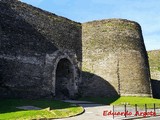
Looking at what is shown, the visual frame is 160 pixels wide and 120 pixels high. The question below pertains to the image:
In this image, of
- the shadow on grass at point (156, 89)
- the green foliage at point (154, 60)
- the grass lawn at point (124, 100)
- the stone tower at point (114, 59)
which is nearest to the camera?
the grass lawn at point (124, 100)

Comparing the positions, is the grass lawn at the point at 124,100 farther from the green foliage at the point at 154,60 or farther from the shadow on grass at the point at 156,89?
the green foliage at the point at 154,60

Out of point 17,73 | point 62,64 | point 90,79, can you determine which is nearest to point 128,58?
point 90,79

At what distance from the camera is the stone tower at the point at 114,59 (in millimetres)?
28109

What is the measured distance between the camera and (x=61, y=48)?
1078 inches

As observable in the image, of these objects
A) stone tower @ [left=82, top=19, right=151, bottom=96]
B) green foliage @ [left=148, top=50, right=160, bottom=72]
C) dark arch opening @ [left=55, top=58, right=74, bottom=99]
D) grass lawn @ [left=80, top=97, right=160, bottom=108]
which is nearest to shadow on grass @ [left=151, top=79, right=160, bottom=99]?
green foliage @ [left=148, top=50, right=160, bottom=72]

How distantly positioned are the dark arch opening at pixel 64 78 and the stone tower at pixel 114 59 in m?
1.65

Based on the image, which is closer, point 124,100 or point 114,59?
point 124,100

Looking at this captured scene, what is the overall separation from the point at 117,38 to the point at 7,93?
1260 cm

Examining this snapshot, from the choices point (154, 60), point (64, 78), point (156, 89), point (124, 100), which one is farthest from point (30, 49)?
point (154, 60)

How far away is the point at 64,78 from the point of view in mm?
28672

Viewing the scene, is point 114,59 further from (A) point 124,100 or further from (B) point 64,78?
(B) point 64,78

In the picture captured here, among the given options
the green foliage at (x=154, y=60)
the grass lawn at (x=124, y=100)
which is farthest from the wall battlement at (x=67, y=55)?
the green foliage at (x=154, y=60)

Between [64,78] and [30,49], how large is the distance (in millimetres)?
5784

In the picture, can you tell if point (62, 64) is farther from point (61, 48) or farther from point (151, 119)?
point (151, 119)
